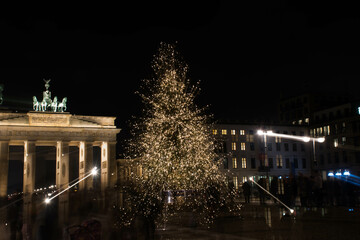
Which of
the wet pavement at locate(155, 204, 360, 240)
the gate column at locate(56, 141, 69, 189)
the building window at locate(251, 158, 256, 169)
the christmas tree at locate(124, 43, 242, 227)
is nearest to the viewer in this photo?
the wet pavement at locate(155, 204, 360, 240)

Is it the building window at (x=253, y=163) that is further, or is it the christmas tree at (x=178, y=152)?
the building window at (x=253, y=163)

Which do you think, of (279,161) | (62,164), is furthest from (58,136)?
(279,161)

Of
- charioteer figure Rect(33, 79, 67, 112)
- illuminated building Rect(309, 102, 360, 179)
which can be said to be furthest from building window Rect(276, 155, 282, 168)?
charioteer figure Rect(33, 79, 67, 112)

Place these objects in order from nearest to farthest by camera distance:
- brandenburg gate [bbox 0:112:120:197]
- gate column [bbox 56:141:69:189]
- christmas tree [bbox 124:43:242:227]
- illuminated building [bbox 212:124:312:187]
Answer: christmas tree [bbox 124:43:242:227]
brandenburg gate [bbox 0:112:120:197]
gate column [bbox 56:141:69:189]
illuminated building [bbox 212:124:312:187]

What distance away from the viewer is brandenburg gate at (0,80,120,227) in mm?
50562

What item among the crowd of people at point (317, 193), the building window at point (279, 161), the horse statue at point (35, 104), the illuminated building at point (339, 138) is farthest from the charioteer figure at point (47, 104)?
the illuminated building at point (339, 138)

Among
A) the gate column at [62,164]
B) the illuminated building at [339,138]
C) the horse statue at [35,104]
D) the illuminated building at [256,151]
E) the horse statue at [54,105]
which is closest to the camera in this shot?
the horse statue at [35,104]

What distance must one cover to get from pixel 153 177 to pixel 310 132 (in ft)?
186

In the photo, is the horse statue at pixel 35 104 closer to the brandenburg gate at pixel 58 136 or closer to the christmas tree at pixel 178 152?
the brandenburg gate at pixel 58 136

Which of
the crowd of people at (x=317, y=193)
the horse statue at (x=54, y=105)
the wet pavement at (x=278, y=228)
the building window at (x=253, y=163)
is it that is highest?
the horse statue at (x=54, y=105)

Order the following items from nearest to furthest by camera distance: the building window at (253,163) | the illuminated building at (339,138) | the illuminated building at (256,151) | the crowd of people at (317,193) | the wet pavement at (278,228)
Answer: the wet pavement at (278,228), the crowd of people at (317,193), the illuminated building at (339,138), the illuminated building at (256,151), the building window at (253,163)

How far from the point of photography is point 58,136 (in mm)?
53594

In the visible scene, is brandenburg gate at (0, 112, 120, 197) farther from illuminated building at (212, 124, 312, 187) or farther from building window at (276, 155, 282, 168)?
building window at (276, 155, 282, 168)

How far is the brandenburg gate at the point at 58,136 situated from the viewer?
50.6 meters
